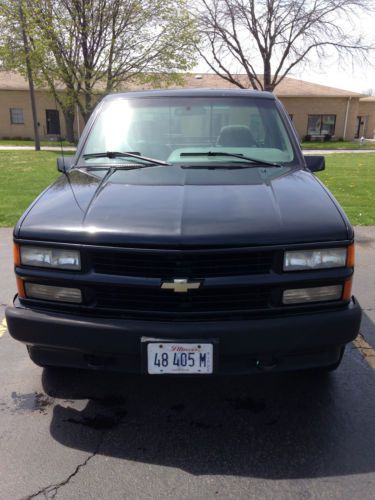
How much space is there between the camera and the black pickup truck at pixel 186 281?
2.28 metres

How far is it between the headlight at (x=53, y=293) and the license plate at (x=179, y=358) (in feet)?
1.56

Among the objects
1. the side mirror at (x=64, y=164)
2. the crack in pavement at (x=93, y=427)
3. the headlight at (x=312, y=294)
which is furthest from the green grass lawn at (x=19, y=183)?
the headlight at (x=312, y=294)

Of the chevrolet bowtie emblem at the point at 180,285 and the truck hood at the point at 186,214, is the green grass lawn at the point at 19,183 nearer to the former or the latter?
the truck hood at the point at 186,214

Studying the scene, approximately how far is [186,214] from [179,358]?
2.43 ft

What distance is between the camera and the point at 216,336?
7.43ft

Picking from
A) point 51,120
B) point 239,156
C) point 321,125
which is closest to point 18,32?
point 51,120

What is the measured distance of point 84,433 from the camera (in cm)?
259

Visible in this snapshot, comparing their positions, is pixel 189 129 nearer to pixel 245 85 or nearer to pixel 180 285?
pixel 180 285

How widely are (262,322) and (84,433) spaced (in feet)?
3.96

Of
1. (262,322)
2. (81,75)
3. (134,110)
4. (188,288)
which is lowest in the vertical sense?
(262,322)

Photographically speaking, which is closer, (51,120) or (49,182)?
(49,182)

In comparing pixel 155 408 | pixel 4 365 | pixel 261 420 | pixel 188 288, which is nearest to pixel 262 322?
pixel 188 288

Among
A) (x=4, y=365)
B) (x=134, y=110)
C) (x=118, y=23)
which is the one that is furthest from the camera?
(x=118, y=23)

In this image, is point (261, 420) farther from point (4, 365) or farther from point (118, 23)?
point (118, 23)
